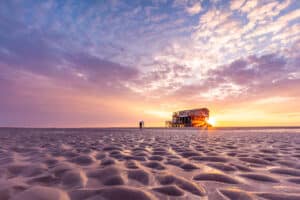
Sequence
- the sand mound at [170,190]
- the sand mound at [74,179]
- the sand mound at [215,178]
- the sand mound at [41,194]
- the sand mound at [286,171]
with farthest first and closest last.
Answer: the sand mound at [286,171] → the sand mound at [215,178] → the sand mound at [74,179] → the sand mound at [170,190] → the sand mound at [41,194]

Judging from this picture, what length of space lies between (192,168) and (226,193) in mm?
1192

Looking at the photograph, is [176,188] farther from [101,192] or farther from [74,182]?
[74,182]

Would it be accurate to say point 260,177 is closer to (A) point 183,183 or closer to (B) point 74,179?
(A) point 183,183

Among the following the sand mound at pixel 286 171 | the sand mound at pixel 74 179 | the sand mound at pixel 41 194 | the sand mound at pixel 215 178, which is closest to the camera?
the sand mound at pixel 41 194

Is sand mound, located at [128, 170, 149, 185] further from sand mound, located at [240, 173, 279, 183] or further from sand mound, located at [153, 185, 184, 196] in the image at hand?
sand mound, located at [240, 173, 279, 183]

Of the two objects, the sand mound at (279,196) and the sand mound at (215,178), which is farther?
the sand mound at (215,178)

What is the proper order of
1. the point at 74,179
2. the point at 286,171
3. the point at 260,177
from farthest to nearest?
the point at 286,171
the point at 260,177
the point at 74,179

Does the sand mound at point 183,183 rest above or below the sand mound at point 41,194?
below

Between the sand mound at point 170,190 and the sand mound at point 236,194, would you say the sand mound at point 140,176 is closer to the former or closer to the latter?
the sand mound at point 170,190

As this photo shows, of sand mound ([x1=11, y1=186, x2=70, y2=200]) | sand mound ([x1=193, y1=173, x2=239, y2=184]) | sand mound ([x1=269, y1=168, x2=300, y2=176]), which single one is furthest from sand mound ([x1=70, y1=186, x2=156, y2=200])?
sand mound ([x1=269, y1=168, x2=300, y2=176])

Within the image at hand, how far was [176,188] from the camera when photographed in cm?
210

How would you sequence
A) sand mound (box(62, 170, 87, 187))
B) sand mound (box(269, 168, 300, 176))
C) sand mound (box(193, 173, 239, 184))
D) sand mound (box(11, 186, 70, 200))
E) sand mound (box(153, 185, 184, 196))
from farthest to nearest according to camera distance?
sand mound (box(269, 168, 300, 176)) → sand mound (box(193, 173, 239, 184)) → sand mound (box(62, 170, 87, 187)) → sand mound (box(153, 185, 184, 196)) → sand mound (box(11, 186, 70, 200))

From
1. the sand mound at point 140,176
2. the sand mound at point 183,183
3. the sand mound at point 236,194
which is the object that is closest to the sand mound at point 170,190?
the sand mound at point 183,183

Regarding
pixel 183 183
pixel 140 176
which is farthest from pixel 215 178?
pixel 140 176
